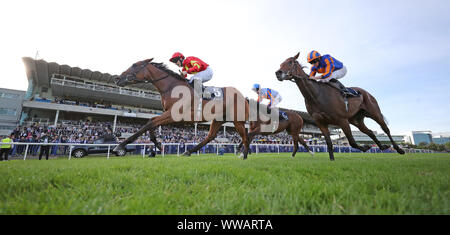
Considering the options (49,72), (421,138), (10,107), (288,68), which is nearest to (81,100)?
(49,72)

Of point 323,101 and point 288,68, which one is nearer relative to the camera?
point 323,101

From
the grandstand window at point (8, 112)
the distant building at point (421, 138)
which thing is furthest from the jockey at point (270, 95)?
the distant building at point (421, 138)

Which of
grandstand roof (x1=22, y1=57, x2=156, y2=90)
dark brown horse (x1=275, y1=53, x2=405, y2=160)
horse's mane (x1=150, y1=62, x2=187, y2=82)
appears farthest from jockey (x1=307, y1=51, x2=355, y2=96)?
grandstand roof (x1=22, y1=57, x2=156, y2=90)

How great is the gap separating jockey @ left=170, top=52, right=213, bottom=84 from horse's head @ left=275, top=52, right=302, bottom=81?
201 cm

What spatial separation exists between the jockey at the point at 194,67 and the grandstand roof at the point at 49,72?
3040cm

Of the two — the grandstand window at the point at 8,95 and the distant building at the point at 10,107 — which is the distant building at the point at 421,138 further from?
the grandstand window at the point at 8,95

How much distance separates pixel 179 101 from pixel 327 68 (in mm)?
4086

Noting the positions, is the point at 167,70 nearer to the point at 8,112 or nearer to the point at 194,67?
the point at 194,67

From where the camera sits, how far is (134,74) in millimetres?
5051

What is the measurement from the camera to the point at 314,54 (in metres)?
5.26

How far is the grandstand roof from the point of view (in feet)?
83.4

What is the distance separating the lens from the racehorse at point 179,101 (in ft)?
14.8
